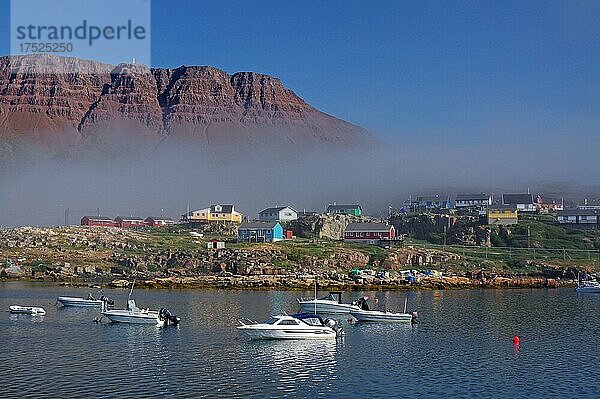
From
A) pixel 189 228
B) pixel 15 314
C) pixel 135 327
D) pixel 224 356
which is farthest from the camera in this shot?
pixel 189 228

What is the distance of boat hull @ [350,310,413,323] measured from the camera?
2186 inches

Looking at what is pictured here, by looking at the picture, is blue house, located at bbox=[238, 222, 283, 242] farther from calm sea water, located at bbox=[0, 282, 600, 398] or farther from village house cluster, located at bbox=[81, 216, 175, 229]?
calm sea water, located at bbox=[0, 282, 600, 398]

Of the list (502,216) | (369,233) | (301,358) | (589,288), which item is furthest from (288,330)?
(502,216)

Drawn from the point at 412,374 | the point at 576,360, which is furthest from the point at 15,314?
the point at 576,360

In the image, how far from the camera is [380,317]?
5638 centimetres

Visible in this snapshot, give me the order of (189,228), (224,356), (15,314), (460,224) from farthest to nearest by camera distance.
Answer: (189,228) < (460,224) < (15,314) < (224,356)

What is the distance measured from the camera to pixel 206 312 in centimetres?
6159

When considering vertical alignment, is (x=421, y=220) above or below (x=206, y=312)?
above

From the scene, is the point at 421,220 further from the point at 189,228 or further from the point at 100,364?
the point at 100,364

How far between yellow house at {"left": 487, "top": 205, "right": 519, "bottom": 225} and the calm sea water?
8733 centimetres

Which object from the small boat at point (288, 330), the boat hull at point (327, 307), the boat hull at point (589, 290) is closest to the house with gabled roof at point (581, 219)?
the boat hull at point (589, 290)

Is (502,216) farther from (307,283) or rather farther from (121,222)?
(121,222)

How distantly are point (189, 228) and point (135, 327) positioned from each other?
111m

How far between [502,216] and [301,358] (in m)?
123
